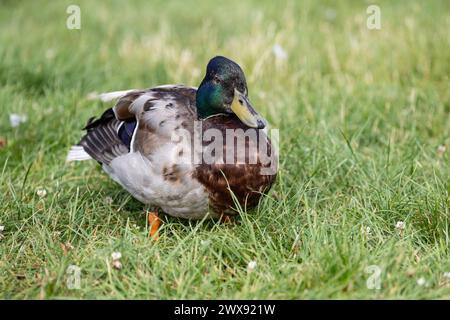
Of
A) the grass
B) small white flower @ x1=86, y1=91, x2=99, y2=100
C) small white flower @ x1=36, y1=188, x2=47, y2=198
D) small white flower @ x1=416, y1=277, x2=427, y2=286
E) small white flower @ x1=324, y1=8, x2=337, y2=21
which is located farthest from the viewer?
small white flower @ x1=324, y1=8, x2=337, y2=21

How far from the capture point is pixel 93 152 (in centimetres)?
366

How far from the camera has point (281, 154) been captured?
4.01m

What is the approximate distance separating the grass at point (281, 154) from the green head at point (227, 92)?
1.44 feet

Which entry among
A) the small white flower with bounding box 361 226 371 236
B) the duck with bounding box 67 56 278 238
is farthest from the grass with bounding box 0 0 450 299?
the duck with bounding box 67 56 278 238

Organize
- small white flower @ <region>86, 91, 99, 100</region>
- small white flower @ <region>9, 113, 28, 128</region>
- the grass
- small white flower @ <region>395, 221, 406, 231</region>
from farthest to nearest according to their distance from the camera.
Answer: small white flower @ <region>86, 91, 99, 100</region>, small white flower @ <region>9, 113, 28, 128</region>, small white flower @ <region>395, 221, 406, 231</region>, the grass

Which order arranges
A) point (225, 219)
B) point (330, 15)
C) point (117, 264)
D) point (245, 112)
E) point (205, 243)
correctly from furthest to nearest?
point (330, 15) < point (225, 219) < point (245, 112) < point (205, 243) < point (117, 264)

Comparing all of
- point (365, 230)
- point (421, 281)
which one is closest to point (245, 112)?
point (365, 230)

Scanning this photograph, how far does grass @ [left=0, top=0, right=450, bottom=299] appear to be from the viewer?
281 cm

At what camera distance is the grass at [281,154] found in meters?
2.81

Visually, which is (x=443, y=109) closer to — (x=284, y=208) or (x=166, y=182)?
(x=284, y=208)

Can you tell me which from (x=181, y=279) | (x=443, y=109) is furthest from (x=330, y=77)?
(x=181, y=279)

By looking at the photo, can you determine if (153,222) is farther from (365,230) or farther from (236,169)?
(365,230)

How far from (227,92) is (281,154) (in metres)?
0.83

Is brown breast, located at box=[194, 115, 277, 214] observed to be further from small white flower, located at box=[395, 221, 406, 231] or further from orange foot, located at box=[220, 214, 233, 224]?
small white flower, located at box=[395, 221, 406, 231]
